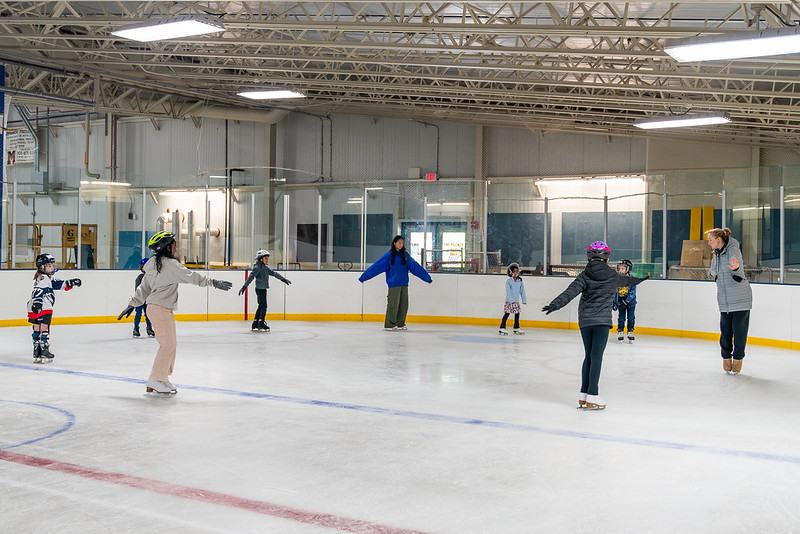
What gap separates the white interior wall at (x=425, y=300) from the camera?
43.2 feet

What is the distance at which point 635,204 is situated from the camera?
14.8 meters

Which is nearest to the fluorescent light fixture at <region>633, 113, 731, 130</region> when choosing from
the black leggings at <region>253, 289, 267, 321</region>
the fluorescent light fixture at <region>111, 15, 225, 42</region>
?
the black leggings at <region>253, 289, 267, 321</region>

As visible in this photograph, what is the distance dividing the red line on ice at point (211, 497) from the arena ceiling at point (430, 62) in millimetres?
8278

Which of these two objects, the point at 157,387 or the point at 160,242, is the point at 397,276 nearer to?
the point at 160,242

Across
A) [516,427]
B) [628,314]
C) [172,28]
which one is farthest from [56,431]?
[628,314]

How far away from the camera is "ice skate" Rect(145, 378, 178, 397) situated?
734 cm

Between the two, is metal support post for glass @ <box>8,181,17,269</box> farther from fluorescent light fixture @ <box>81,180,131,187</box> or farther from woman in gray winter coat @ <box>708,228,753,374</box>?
woman in gray winter coat @ <box>708,228,753,374</box>

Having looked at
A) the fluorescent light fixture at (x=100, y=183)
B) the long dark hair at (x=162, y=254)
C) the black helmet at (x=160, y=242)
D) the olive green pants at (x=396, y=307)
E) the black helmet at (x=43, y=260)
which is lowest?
the olive green pants at (x=396, y=307)

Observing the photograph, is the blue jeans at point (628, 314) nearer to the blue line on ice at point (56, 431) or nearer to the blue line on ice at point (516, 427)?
the blue line on ice at point (516, 427)

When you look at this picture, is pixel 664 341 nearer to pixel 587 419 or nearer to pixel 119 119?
pixel 587 419

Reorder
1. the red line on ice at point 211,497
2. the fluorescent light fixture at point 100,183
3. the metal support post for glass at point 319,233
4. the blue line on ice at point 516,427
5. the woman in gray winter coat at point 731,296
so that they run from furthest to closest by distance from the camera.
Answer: the metal support post for glass at point 319,233 → the fluorescent light fixture at point 100,183 → the woman in gray winter coat at point 731,296 → the blue line on ice at point 516,427 → the red line on ice at point 211,497

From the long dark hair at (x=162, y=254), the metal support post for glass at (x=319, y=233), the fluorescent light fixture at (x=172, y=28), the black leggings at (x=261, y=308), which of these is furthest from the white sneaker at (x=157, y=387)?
the metal support post for glass at (x=319, y=233)

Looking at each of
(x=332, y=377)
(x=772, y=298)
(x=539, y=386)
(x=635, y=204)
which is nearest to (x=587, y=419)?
(x=539, y=386)

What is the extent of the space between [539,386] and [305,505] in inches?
181
